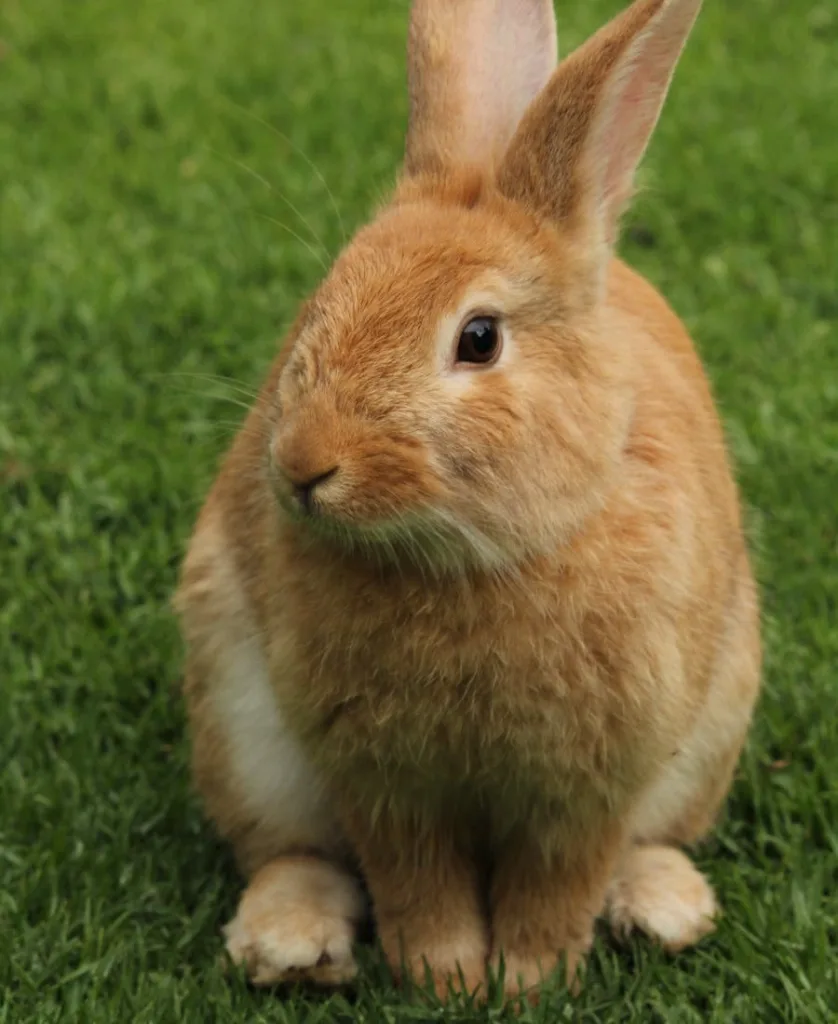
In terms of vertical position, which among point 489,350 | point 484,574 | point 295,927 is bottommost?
point 295,927

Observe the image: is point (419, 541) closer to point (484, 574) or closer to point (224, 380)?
point (484, 574)

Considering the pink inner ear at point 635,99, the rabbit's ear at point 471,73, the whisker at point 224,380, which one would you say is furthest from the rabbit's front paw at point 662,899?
the rabbit's ear at point 471,73

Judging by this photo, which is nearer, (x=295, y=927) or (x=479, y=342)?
(x=479, y=342)

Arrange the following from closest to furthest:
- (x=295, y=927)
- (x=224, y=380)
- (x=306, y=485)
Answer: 1. (x=306, y=485)
2. (x=295, y=927)
3. (x=224, y=380)

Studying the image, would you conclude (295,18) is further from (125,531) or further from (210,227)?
(125,531)

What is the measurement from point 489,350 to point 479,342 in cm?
2

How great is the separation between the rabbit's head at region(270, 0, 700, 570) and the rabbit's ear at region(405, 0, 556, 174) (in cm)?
10

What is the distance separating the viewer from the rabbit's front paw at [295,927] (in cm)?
283

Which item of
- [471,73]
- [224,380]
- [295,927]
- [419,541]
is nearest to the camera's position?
[419,541]

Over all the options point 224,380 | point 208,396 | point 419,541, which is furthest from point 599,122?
point 208,396

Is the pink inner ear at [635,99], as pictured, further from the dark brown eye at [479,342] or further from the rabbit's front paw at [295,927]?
the rabbit's front paw at [295,927]

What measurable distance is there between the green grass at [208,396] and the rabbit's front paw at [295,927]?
0.05m

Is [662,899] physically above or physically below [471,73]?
below

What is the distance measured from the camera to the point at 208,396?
368 centimetres
